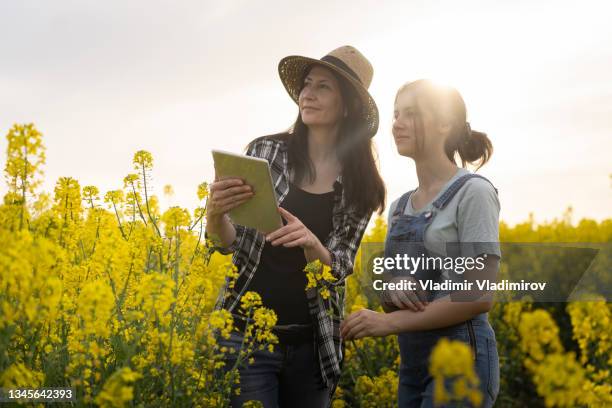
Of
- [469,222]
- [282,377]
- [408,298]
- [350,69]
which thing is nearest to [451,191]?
[469,222]

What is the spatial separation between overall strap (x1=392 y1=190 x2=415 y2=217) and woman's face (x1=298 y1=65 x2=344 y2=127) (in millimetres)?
506

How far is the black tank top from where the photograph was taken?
2943mm

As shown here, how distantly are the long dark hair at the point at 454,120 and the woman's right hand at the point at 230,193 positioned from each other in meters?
0.69

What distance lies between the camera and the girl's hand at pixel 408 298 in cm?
246

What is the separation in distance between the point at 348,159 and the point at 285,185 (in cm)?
32

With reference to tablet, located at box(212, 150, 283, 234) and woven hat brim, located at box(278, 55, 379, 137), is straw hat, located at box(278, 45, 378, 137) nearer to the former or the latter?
woven hat brim, located at box(278, 55, 379, 137)

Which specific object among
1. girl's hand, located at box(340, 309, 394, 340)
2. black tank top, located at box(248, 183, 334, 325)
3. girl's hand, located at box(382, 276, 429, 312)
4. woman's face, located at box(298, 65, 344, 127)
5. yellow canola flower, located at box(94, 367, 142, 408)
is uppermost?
woman's face, located at box(298, 65, 344, 127)

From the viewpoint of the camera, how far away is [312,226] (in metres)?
3.03

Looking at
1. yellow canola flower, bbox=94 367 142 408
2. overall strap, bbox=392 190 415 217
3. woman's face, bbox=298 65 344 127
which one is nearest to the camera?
yellow canola flower, bbox=94 367 142 408

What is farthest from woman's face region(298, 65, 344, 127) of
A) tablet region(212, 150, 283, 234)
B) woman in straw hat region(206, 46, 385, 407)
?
tablet region(212, 150, 283, 234)

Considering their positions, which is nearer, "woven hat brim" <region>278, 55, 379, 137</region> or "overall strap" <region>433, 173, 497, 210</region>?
"overall strap" <region>433, 173, 497, 210</region>

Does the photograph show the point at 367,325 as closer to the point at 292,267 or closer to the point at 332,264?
the point at 332,264

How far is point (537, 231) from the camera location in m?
8.31

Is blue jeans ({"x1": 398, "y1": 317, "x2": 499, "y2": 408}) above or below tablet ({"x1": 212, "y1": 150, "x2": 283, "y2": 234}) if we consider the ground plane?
below
